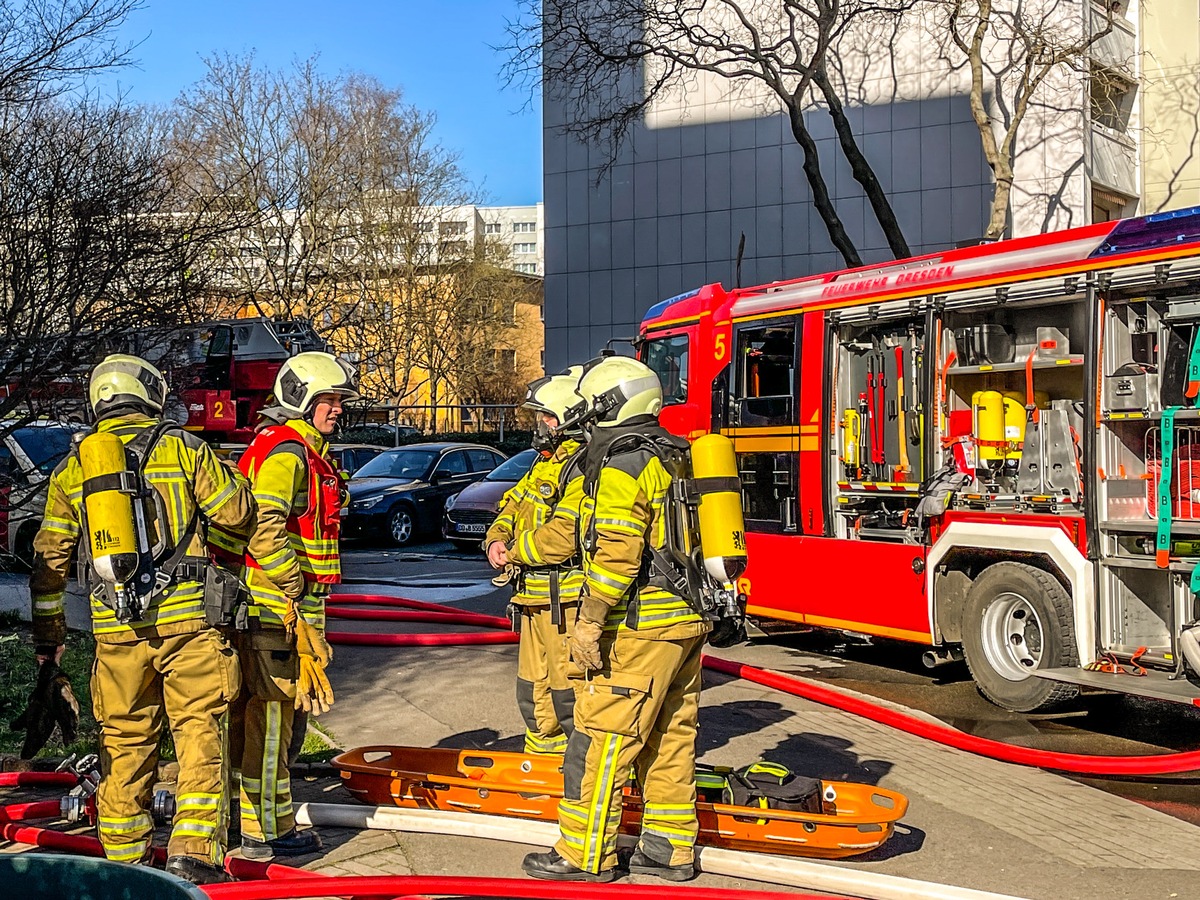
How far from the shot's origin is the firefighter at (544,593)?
19.9ft

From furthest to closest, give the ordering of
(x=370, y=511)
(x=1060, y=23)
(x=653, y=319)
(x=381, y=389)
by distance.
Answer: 1. (x=381, y=389)
2. (x=1060, y=23)
3. (x=370, y=511)
4. (x=653, y=319)

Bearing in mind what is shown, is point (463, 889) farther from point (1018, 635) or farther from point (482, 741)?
point (1018, 635)

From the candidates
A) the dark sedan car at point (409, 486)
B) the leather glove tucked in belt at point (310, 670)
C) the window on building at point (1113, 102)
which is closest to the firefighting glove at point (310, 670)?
the leather glove tucked in belt at point (310, 670)

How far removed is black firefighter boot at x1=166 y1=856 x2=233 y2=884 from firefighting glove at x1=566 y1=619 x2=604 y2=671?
156 cm

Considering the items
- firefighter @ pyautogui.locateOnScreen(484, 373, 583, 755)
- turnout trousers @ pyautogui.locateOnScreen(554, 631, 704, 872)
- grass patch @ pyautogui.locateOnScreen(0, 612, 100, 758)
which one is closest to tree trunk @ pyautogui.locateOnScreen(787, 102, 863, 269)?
grass patch @ pyautogui.locateOnScreen(0, 612, 100, 758)

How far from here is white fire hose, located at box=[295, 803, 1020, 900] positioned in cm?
470

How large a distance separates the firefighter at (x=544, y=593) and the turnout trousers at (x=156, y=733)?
5.42 ft

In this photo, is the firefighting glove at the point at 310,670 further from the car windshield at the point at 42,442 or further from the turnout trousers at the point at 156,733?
the car windshield at the point at 42,442

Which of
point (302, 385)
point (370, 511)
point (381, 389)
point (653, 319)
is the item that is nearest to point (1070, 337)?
point (653, 319)

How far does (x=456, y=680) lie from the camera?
29.1ft

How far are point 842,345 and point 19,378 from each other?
6.10 m

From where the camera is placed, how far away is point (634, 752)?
16.4ft

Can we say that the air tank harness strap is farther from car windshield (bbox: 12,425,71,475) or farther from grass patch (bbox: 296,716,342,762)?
car windshield (bbox: 12,425,71,475)

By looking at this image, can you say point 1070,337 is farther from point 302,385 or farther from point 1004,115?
point 1004,115
